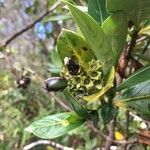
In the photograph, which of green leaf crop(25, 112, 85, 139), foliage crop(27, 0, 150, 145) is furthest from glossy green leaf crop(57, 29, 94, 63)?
green leaf crop(25, 112, 85, 139)

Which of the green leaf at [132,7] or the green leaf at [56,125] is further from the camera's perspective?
the green leaf at [56,125]

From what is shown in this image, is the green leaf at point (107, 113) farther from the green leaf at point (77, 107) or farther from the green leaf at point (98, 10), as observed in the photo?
the green leaf at point (98, 10)

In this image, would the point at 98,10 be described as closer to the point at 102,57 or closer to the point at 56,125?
the point at 102,57

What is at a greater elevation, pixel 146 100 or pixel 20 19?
pixel 146 100

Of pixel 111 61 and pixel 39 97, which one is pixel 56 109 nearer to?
pixel 39 97

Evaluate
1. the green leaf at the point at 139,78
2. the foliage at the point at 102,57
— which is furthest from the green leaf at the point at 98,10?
the green leaf at the point at 139,78

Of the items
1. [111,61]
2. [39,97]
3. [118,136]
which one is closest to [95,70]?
[111,61]
